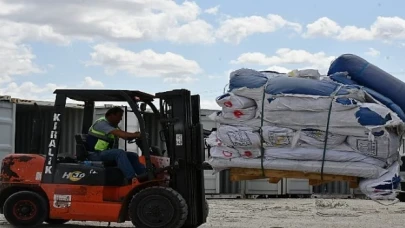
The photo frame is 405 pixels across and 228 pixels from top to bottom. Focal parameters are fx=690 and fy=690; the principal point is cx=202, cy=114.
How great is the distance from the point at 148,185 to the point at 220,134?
1.49m

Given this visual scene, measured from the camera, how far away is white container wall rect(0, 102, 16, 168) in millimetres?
12768

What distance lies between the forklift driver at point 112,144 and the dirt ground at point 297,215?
1.76 metres

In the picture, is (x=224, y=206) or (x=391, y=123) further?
(x=224, y=206)

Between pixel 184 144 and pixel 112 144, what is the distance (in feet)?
3.19

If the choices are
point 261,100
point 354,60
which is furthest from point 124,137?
point 354,60

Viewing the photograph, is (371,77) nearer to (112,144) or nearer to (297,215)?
(112,144)

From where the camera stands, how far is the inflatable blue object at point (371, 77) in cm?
727

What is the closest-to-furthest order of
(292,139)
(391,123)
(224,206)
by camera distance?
1. (391,123)
2. (292,139)
3. (224,206)

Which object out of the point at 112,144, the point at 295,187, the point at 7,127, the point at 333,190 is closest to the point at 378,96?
the point at 112,144

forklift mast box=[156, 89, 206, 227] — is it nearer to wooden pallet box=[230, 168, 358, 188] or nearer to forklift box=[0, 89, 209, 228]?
forklift box=[0, 89, 209, 228]

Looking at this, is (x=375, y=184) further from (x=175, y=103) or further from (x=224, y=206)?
(x=224, y=206)

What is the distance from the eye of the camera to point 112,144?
8.84 m

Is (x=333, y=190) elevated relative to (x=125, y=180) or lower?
lower

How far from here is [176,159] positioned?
8594 millimetres
